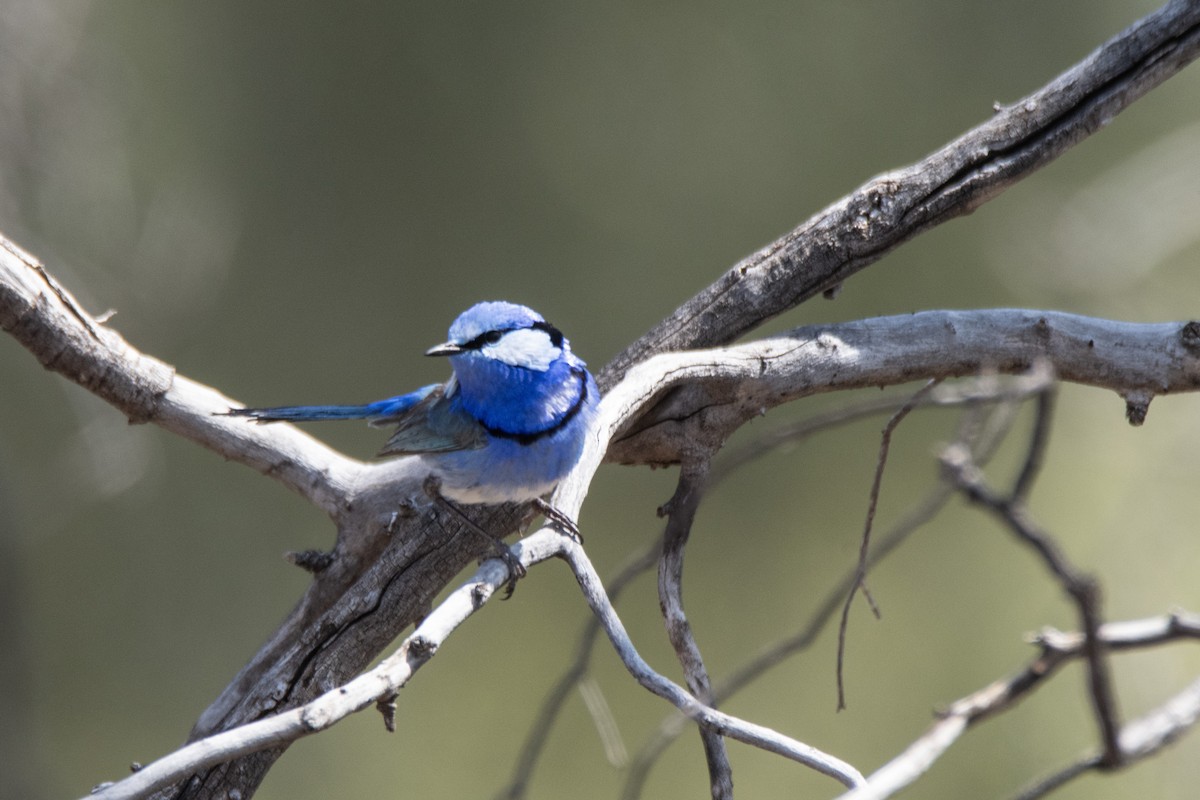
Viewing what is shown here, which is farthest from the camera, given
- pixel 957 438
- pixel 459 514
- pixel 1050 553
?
pixel 459 514

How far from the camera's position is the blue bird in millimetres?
1765

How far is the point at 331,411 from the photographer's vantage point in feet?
6.00

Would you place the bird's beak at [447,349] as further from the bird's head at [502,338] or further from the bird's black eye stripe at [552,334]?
the bird's black eye stripe at [552,334]

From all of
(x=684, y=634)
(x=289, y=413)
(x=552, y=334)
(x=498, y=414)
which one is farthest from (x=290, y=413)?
(x=684, y=634)

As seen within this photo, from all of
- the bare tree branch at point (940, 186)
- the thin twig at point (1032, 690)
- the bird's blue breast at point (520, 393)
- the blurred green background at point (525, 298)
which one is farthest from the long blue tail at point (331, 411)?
the blurred green background at point (525, 298)

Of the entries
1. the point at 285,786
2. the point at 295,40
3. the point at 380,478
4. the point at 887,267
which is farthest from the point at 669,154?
the point at 285,786

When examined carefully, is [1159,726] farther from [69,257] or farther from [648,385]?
[69,257]

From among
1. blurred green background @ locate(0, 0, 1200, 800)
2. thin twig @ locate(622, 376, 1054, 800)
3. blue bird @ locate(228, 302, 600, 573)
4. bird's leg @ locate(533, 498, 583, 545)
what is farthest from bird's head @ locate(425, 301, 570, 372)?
blurred green background @ locate(0, 0, 1200, 800)

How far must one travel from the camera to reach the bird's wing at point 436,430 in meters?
1.83

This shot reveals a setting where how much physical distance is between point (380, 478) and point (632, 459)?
1.50 feet

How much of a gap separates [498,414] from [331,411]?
29 centimetres

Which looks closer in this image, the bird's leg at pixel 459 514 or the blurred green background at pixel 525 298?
the bird's leg at pixel 459 514

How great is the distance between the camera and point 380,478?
6.33ft

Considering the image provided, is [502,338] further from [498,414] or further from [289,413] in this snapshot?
[289,413]
